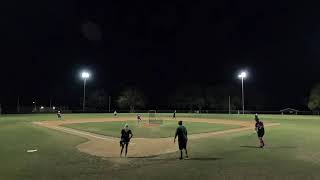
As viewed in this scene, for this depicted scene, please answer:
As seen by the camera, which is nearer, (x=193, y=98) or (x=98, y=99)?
(x=193, y=98)

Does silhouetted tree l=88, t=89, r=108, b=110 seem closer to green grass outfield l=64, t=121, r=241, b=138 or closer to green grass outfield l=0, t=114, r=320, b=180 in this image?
green grass outfield l=64, t=121, r=241, b=138

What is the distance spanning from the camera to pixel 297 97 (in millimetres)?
129250

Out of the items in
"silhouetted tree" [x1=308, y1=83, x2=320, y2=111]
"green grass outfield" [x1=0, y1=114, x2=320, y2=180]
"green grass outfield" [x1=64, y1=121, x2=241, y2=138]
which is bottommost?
"green grass outfield" [x1=0, y1=114, x2=320, y2=180]

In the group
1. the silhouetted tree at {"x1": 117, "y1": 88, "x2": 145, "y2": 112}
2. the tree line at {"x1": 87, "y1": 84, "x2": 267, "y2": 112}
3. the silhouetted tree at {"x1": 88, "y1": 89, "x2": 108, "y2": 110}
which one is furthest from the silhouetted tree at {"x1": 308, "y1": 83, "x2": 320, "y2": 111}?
the silhouetted tree at {"x1": 88, "y1": 89, "x2": 108, "y2": 110}

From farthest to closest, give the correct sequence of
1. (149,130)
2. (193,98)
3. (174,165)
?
(193,98), (149,130), (174,165)

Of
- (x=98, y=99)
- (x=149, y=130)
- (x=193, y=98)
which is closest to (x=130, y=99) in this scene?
(x=98, y=99)

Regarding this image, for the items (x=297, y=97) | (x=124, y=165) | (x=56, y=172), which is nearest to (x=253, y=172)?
(x=124, y=165)

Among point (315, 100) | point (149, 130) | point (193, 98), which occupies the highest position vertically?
point (193, 98)

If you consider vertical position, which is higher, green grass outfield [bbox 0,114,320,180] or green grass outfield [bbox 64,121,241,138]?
green grass outfield [bbox 64,121,241,138]

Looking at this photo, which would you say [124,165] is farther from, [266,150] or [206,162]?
[266,150]

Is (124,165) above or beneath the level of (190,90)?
beneath

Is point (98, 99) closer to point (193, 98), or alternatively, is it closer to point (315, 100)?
point (193, 98)

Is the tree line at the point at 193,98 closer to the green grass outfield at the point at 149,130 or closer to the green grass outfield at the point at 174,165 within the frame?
the green grass outfield at the point at 149,130

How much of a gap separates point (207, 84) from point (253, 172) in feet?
431
